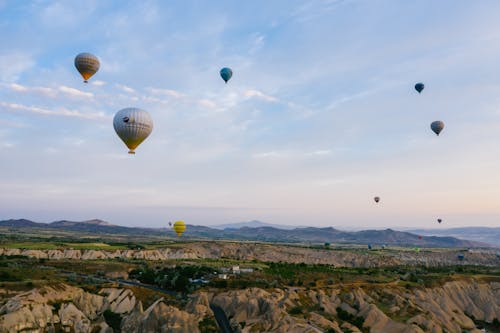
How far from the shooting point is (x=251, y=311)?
59594 millimetres

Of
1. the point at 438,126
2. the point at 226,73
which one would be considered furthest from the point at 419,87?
the point at 226,73

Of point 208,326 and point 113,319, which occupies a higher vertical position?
point 208,326

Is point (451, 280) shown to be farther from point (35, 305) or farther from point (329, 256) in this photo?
point (329, 256)

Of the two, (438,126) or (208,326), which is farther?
(438,126)

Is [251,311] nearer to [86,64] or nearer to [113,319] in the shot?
[113,319]

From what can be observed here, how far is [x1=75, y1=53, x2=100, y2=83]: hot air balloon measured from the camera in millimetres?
85625

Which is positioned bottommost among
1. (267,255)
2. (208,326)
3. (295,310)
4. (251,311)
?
(208,326)

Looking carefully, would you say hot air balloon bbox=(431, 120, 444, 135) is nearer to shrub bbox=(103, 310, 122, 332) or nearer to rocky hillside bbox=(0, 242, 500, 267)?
rocky hillside bbox=(0, 242, 500, 267)

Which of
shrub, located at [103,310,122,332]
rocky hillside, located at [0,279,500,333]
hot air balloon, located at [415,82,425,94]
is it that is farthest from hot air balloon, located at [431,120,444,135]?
shrub, located at [103,310,122,332]

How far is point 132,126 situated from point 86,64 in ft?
67.4

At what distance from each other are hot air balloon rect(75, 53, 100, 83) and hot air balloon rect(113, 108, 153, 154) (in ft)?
50.8

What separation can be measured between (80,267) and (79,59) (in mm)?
43149

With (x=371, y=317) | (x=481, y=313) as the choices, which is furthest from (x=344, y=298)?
(x=481, y=313)

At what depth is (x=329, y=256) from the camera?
564 ft
